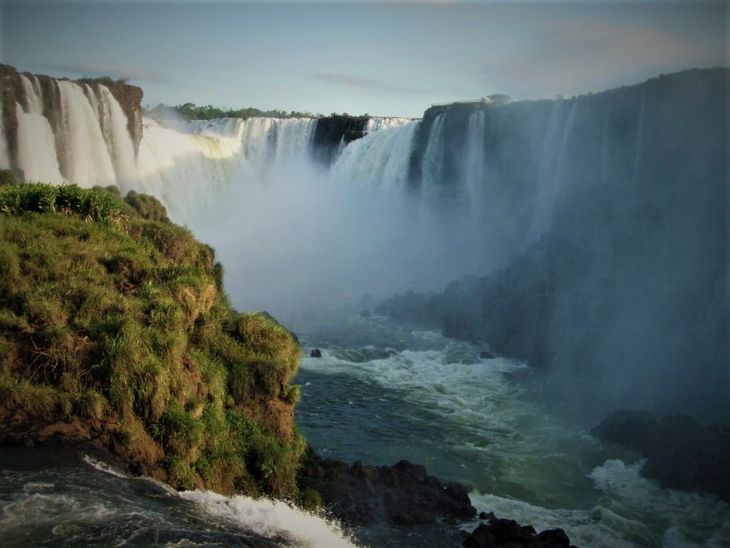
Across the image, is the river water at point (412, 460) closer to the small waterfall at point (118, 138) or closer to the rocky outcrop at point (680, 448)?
the rocky outcrop at point (680, 448)

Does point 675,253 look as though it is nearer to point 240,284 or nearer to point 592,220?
point 592,220

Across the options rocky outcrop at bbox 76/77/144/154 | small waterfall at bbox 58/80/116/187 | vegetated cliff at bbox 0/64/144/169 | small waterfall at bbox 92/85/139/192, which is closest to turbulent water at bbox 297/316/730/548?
small waterfall at bbox 58/80/116/187

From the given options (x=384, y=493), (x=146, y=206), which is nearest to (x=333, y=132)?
(x=146, y=206)

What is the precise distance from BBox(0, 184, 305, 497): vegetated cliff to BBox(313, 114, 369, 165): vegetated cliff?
34469mm

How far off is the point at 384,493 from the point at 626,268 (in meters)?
16.7

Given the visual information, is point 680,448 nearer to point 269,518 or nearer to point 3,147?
point 269,518

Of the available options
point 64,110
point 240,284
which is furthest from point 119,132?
point 240,284

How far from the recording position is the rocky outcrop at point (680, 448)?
1312 cm

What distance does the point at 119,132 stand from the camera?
27.9m

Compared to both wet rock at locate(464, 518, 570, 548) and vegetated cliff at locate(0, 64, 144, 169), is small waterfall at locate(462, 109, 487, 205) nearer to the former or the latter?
vegetated cliff at locate(0, 64, 144, 169)

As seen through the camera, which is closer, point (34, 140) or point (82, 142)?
point (34, 140)

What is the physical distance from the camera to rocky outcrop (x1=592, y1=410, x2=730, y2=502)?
13.1 metres

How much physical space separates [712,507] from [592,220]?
1597 cm

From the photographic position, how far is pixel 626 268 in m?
23.8
